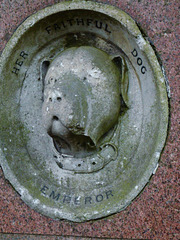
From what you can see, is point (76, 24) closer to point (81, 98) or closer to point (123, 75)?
point (123, 75)

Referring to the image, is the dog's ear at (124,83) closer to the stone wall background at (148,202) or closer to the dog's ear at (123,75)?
the dog's ear at (123,75)

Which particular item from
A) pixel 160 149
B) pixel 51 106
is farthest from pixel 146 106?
pixel 51 106

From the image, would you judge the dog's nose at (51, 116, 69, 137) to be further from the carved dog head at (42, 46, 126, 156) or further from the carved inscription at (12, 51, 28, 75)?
the carved inscription at (12, 51, 28, 75)

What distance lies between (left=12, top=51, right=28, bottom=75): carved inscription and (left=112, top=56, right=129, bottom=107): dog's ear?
2.59 ft

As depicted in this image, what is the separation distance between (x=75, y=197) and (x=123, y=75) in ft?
3.61

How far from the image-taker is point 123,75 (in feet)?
9.73

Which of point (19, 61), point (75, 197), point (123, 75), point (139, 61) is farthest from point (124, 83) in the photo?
point (75, 197)

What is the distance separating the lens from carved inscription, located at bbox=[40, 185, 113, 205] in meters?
2.84

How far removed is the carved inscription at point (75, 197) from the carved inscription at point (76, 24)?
1.36 m

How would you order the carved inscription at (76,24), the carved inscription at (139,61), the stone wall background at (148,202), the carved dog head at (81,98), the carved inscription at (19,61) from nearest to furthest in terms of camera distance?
1. the stone wall background at (148,202)
2. the carved dog head at (81,98)
3. the carved inscription at (139,61)
4. the carved inscription at (76,24)
5. the carved inscription at (19,61)

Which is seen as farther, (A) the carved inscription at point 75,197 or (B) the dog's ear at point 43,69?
(B) the dog's ear at point 43,69

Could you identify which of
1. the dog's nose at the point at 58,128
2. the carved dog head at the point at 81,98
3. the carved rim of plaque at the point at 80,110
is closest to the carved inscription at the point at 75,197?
the carved rim of plaque at the point at 80,110

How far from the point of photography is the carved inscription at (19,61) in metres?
3.07

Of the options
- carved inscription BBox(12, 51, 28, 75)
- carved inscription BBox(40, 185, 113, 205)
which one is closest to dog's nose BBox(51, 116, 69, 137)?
carved inscription BBox(40, 185, 113, 205)
